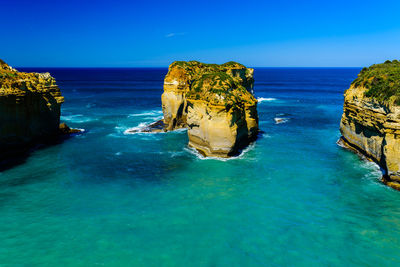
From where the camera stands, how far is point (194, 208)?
23.1 metres

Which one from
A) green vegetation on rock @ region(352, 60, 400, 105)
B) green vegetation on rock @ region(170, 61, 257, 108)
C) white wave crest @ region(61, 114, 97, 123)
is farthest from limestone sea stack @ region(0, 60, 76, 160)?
green vegetation on rock @ region(352, 60, 400, 105)

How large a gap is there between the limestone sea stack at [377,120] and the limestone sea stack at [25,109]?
4101 cm

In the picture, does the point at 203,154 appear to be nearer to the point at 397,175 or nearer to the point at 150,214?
the point at 150,214

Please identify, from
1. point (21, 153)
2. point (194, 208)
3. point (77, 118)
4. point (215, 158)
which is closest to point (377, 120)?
point (215, 158)

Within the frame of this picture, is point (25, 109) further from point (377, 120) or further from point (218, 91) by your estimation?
point (377, 120)

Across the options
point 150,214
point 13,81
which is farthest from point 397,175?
point 13,81

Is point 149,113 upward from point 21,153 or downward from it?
upward

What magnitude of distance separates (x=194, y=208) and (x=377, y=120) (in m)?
20.7

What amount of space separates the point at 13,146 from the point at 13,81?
8.29 meters

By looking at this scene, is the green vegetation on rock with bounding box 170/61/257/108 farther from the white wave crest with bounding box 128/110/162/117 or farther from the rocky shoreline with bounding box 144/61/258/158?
the white wave crest with bounding box 128/110/162/117

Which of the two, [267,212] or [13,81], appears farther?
[13,81]

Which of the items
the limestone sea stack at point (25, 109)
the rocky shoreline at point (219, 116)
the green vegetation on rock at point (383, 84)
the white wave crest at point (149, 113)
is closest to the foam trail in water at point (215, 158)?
the rocky shoreline at point (219, 116)

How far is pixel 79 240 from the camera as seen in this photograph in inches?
753

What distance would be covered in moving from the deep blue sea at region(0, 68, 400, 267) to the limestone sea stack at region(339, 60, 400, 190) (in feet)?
5.67
